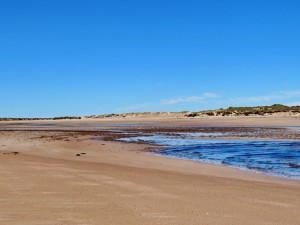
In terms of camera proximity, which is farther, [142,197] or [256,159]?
[256,159]

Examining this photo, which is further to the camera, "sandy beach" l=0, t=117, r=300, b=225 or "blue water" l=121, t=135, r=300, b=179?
"blue water" l=121, t=135, r=300, b=179

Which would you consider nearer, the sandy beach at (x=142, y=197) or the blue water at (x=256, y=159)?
the sandy beach at (x=142, y=197)

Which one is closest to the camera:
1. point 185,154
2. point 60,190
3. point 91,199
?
point 91,199

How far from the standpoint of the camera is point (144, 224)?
6137 mm

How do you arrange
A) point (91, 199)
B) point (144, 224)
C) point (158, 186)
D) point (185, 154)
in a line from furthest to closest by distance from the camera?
point (185, 154) < point (158, 186) < point (91, 199) < point (144, 224)

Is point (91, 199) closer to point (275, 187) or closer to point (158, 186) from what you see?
point (158, 186)

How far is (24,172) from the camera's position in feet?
37.2

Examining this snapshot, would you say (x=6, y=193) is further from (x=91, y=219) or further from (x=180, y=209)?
(x=180, y=209)

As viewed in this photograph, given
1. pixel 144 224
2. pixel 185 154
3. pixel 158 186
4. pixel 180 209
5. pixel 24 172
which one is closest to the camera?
pixel 144 224

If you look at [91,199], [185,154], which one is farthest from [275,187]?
[185,154]

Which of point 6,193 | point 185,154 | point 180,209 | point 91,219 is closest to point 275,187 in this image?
point 180,209

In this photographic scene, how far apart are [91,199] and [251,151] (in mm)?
12669

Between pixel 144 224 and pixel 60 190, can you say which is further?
pixel 60 190

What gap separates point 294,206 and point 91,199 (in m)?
3.60
